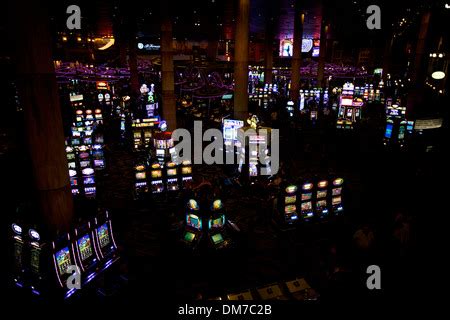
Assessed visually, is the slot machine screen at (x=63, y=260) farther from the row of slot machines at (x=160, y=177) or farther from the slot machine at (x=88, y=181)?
the slot machine at (x=88, y=181)

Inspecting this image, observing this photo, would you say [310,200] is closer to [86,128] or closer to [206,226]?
[206,226]

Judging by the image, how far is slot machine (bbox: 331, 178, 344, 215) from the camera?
370 inches

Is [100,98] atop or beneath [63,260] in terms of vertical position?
atop

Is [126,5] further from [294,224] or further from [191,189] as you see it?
[294,224]

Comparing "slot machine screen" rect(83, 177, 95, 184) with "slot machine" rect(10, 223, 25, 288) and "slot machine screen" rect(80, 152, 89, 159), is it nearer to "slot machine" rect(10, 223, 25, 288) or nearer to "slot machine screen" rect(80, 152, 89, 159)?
"slot machine screen" rect(80, 152, 89, 159)

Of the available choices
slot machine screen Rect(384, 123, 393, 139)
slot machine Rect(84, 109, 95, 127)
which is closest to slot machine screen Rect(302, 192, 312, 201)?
slot machine screen Rect(384, 123, 393, 139)

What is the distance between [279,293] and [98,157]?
9938mm

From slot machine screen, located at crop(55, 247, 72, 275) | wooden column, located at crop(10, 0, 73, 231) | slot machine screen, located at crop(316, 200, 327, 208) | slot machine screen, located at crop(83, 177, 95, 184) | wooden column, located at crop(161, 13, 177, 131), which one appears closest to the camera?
wooden column, located at crop(10, 0, 73, 231)

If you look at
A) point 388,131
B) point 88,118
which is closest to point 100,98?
point 88,118

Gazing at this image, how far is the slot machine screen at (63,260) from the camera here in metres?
6.04

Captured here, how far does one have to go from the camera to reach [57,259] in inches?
236

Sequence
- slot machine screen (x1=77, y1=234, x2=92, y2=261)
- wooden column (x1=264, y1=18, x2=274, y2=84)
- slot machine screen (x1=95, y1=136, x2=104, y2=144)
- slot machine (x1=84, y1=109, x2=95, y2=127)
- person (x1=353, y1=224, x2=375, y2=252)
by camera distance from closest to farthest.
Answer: slot machine screen (x1=77, y1=234, x2=92, y2=261) → person (x1=353, y1=224, x2=375, y2=252) → slot machine screen (x1=95, y1=136, x2=104, y2=144) → slot machine (x1=84, y1=109, x2=95, y2=127) → wooden column (x1=264, y1=18, x2=274, y2=84)

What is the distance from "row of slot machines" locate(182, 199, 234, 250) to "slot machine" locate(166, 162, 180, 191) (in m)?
3.19

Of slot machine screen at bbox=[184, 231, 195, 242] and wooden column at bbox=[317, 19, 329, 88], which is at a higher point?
wooden column at bbox=[317, 19, 329, 88]
